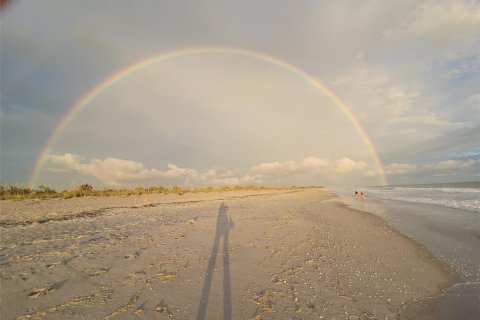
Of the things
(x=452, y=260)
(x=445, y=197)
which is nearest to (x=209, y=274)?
(x=452, y=260)

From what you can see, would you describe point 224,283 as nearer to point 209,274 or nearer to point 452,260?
point 209,274

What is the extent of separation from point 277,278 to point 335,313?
186cm

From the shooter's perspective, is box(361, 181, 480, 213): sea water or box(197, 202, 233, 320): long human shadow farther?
box(361, 181, 480, 213): sea water

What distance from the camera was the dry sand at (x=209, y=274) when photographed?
570cm

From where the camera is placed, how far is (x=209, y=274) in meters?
7.48

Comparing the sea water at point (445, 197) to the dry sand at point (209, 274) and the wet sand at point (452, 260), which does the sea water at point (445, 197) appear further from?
the dry sand at point (209, 274)

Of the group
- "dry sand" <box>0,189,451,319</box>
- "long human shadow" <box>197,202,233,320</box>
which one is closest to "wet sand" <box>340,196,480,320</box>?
"dry sand" <box>0,189,451,319</box>

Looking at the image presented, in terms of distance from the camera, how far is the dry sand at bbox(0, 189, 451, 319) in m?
Answer: 5.70

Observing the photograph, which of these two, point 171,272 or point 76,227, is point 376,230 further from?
point 76,227

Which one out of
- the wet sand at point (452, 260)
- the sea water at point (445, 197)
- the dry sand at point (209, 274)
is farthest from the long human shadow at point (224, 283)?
the sea water at point (445, 197)

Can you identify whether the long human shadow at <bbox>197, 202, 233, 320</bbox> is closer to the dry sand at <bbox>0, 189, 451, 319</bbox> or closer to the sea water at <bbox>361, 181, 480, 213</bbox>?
the dry sand at <bbox>0, 189, 451, 319</bbox>

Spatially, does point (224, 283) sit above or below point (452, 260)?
above

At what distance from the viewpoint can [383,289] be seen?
7.07 m

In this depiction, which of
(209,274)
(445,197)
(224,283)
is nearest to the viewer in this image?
(224,283)
